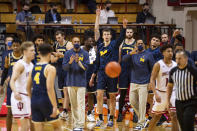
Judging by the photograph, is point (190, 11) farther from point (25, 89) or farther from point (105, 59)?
point (25, 89)

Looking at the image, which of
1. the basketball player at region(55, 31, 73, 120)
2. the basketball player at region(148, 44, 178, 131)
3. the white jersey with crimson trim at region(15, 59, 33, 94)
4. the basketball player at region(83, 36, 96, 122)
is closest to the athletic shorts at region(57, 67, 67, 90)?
the basketball player at region(55, 31, 73, 120)

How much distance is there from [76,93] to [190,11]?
22.6ft

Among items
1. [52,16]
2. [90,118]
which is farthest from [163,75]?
[52,16]

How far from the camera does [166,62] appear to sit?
805 cm

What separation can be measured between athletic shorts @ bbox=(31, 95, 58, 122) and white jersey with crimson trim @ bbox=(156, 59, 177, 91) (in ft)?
8.54

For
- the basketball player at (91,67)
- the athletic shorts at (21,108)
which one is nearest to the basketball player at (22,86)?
the athletic shorts at (21,108)

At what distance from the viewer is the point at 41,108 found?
6.51m

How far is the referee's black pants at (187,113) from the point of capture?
6680mm

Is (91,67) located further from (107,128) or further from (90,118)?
(107,128)

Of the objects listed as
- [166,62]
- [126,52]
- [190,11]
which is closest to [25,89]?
[166,62]

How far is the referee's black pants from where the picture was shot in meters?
6.68

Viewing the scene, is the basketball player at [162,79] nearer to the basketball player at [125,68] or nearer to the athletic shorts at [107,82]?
the athletic shorts at [107,82]

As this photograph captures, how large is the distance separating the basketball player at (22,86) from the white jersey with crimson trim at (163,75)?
8.51 feet

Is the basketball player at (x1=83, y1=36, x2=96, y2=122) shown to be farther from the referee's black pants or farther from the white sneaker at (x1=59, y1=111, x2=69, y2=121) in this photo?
the referee's black pants
